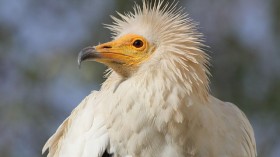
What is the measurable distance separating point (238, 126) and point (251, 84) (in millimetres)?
8125

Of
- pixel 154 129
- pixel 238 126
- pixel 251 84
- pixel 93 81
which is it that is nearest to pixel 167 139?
pixel 154 129

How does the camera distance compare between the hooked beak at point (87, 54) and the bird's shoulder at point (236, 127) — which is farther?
the bird's shoulder at point (236, 127)

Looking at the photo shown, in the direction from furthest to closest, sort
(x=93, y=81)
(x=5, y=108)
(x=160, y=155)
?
(x=5, y=108)
(x=93, y=81)
(x=160, y=155)

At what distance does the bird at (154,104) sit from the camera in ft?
17.4

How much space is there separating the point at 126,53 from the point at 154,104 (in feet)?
1.48

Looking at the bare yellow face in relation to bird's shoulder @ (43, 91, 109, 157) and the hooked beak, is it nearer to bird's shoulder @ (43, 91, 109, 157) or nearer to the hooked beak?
the hooked beak

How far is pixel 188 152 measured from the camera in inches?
209

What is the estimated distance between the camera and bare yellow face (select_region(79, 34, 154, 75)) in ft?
18.2

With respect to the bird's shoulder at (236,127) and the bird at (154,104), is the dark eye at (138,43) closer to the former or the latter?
the bird at (154,104)

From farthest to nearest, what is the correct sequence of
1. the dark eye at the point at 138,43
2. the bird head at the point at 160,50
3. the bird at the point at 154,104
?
the dark eye at the point at 138,43 < the bird head at the point at 160,50 < the bird at the point at 154,104

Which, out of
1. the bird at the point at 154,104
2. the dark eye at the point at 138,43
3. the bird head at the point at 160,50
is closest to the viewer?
the bird at the point at 154,104

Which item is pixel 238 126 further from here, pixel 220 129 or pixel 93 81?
pixel 93 81

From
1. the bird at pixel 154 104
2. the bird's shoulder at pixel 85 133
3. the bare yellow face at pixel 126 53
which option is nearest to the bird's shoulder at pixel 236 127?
the bird at pixel 154 104

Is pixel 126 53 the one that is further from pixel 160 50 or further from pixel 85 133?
pixel 85 133
